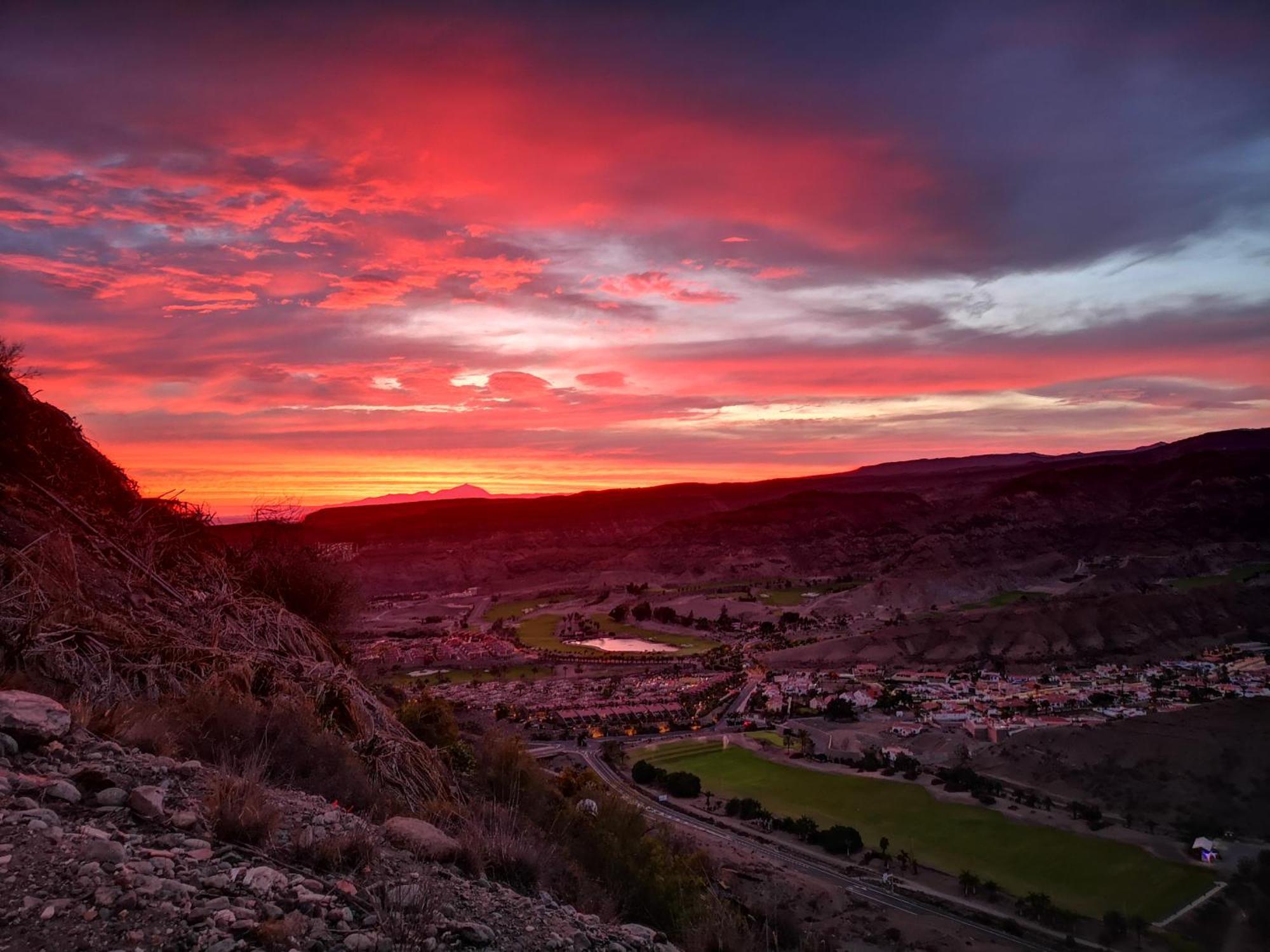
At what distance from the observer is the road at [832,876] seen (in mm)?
18422

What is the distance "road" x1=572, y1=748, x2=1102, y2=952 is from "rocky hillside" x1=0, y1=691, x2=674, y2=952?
9.92 meters

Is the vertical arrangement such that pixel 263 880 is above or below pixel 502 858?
above

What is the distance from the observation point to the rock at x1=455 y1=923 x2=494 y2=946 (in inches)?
186

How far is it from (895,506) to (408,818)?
12495 centimetres

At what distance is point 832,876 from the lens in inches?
877

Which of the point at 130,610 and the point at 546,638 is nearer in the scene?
the point at 130,610

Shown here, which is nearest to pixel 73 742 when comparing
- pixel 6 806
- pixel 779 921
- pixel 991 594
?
pixel 6 806

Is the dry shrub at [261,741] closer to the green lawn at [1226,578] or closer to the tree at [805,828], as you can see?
the tree at [805,828]

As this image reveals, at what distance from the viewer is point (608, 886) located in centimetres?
907

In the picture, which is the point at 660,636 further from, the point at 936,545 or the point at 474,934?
the point at 474,934

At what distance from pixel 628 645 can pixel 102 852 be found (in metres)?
71.1

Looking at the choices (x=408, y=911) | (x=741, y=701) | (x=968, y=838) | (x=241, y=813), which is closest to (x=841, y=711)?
(x=741, y=701)

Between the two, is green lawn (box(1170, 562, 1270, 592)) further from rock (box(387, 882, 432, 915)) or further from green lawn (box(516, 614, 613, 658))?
rock (box(387, 882, 432, 915))

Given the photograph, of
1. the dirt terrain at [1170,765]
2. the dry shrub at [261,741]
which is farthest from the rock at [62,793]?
the dirt terrain at [1170,765]
